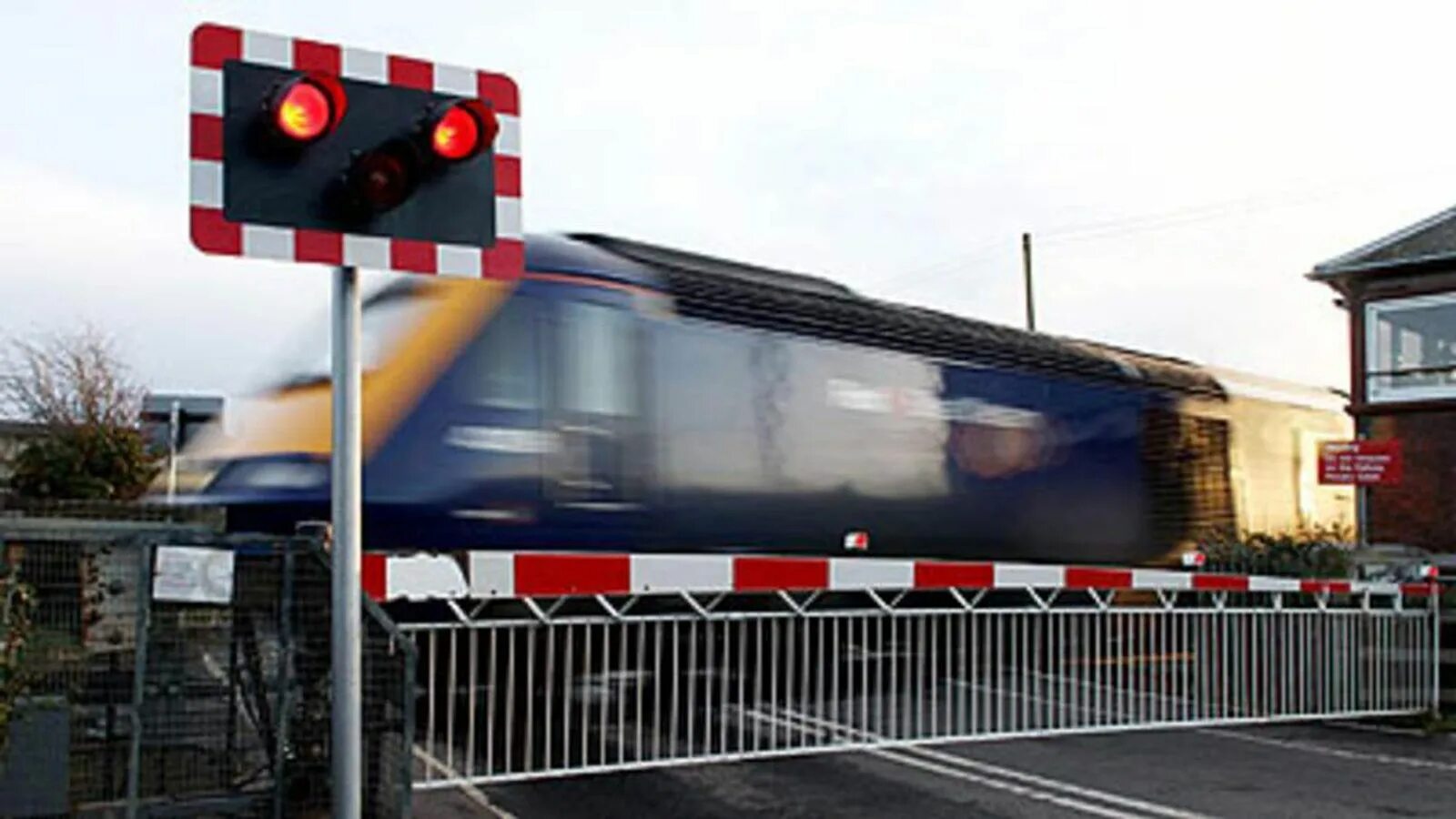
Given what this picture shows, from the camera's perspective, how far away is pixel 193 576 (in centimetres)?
420

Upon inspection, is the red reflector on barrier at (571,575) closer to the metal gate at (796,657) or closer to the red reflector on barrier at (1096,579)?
the metal gate at (796,657)

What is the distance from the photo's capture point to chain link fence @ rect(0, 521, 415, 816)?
160 inches

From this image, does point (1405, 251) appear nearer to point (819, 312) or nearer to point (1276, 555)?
point (1276, 555)

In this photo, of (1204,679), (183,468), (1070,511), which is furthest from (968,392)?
(183,468)

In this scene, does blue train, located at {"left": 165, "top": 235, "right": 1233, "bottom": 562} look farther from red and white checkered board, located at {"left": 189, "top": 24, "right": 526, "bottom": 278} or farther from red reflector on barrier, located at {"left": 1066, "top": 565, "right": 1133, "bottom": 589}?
red and white checkered board, located at {"left": 189, "top": 24, "right": 526, "bottom": 278}

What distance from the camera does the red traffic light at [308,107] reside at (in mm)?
3832

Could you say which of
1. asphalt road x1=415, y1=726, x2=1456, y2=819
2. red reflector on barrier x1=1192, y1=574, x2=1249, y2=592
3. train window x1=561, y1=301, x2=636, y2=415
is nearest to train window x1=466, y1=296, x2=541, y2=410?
train window x1=561, y1=301, x2=636, y2=415

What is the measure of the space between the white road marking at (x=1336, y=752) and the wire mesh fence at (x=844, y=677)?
0.69 feet

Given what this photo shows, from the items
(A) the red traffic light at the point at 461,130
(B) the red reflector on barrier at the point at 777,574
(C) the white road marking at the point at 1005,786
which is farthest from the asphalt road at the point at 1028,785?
(A) the red traffic light at the point at 461,130

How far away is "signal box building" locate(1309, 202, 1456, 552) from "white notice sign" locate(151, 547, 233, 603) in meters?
20.2

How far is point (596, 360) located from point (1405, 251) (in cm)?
1581

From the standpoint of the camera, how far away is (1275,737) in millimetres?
10258

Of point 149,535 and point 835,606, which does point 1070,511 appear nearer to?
point 835,606

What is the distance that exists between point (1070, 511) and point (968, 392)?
7.55ft
